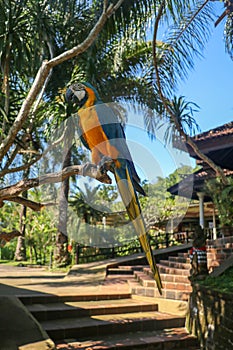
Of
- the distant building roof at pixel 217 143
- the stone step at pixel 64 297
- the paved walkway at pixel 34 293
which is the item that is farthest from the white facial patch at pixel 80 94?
the distant building roof at pixel 217 143

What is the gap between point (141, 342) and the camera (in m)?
4.72

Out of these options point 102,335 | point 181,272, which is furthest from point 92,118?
point 181,272

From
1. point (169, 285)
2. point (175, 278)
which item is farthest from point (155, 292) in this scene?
point (175, 278)

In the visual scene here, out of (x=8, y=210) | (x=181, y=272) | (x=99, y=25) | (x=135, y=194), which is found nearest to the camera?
(x=135, y=194)

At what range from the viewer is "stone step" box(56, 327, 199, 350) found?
4535mm

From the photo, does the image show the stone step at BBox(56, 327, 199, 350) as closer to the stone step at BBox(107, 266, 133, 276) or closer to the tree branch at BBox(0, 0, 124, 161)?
the tree branch at BBox(0, 0, 124, 161)

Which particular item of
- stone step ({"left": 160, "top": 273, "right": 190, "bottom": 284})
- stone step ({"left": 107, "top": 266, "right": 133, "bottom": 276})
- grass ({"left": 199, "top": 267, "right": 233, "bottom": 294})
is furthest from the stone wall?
stone step ({"left": 107, "top": 266, "right": 133, "bottom": 276})

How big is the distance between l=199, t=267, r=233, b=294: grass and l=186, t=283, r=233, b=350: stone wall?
0.35 ft

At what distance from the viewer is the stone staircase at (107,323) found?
15.5 feet

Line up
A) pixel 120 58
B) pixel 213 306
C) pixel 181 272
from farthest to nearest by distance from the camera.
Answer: pixel 120 58 < pixel 181 272 < pixel 213 306

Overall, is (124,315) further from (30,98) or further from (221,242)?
(30,98)

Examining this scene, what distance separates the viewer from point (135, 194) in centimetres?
196

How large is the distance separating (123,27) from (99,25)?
1.30m

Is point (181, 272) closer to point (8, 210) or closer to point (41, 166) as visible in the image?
point (41, 166)
